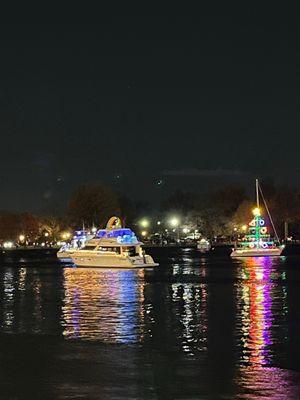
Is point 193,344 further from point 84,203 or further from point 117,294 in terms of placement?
point 84,203

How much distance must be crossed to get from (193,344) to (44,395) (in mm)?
7489

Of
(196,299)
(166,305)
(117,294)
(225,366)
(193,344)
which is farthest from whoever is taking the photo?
(117,294)

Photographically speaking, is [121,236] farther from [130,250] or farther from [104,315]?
[104,315]

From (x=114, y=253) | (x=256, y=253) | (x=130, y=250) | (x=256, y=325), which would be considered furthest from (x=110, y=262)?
(x=256, y=325)

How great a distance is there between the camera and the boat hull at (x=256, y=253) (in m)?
112

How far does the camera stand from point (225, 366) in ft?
52.5

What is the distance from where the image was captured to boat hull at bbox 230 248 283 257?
112 metres

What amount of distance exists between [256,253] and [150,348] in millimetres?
96463

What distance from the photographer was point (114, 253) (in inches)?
3184

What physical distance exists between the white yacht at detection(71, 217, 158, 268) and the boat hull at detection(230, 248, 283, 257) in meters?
31.3

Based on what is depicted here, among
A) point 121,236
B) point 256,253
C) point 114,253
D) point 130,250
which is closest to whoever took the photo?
point 114,253

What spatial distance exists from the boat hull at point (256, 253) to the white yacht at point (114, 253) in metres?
31.3

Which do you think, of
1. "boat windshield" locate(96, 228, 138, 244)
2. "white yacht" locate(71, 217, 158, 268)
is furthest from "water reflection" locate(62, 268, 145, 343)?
"boat windshield" locate(96, 228, 138, 244)

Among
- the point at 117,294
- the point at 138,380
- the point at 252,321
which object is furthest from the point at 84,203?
the point at 138,380
